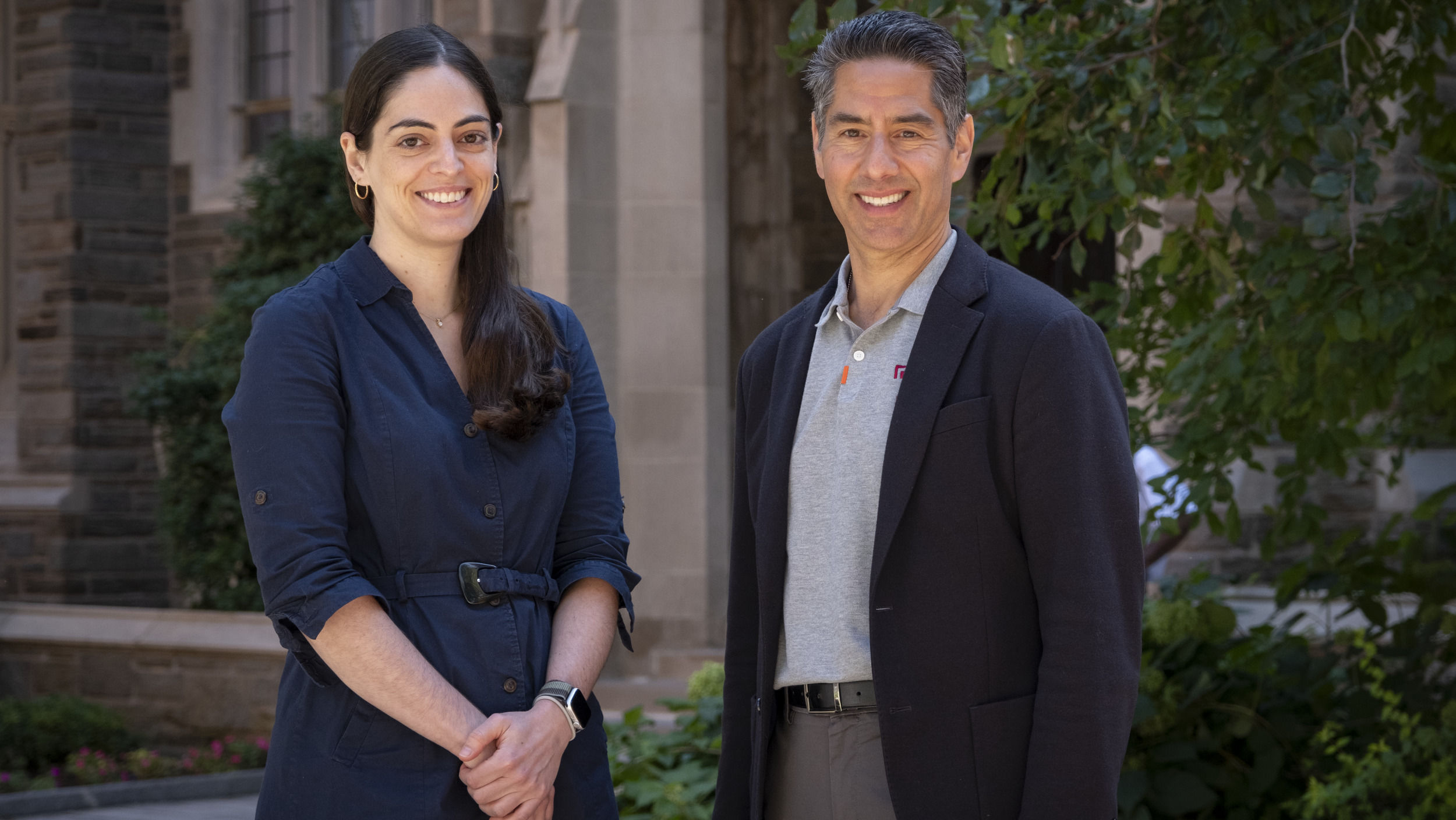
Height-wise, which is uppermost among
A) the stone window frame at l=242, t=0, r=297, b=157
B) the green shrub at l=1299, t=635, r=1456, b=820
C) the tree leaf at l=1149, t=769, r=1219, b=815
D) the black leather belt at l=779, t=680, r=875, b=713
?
the stone window frame at l=242, t=0, r=297, b=157

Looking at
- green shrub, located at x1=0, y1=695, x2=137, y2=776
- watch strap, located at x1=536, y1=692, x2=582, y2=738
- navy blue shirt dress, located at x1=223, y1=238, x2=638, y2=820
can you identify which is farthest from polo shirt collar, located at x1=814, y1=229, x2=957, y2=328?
green shrub, located at x1=0, y1=695, x2=137, y2=776

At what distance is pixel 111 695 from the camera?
9305 millimetres

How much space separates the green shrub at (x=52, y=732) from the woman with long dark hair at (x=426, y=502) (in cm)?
684

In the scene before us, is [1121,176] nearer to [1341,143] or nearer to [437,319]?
[1341,143]

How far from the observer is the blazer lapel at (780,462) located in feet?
6.80

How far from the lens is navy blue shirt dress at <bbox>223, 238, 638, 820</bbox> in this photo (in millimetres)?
2002

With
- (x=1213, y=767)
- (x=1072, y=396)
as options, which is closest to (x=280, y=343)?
(x=1072, y=396)

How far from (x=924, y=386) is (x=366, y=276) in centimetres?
82

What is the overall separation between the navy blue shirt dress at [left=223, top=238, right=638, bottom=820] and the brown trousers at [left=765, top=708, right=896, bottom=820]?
0.92ft

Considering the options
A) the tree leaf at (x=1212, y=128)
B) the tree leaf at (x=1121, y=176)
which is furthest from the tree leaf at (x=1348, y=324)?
the tree leaf at (x=1121, y=176)

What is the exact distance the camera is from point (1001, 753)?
73.0 inches

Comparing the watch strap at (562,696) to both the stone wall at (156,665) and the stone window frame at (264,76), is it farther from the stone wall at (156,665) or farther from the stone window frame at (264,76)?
the stone window frame at (264,76)

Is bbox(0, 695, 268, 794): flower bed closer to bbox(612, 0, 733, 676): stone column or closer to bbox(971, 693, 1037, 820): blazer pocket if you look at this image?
bbox(612, 0, 733, 676): stone column

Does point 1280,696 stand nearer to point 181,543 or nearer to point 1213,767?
point 1213,767
